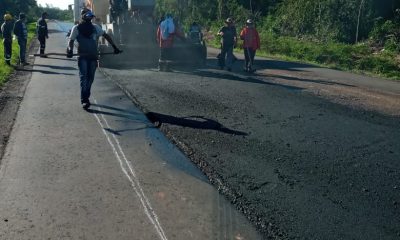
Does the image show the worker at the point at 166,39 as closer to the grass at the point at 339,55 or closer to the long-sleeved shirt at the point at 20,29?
the long-sleeved shirt at the point at 20,29

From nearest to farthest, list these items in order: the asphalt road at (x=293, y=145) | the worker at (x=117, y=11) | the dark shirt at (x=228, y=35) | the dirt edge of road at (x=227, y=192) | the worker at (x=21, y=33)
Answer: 1. the dirt edge of road at (x=227, y=192)
2. the asphalt road at (x=293, y=145)
3. the dark shirt at (x=228, y=35)
4. the worker at (x=21, y=33)
5. the worker at (x=117, y=11)

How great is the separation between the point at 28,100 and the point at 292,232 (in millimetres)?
7431

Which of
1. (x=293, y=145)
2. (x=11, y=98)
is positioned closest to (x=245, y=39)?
(x=11, y=98)

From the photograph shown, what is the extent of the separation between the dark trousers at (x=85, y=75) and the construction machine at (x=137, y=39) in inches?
264

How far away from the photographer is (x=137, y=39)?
16688 mm

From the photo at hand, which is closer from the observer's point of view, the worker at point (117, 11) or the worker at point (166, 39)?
the worker at point (166, 39)

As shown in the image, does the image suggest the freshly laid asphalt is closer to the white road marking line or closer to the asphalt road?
the white road marking line

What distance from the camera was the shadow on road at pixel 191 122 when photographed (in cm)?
724

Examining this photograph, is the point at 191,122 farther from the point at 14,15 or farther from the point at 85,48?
the point at 14,15

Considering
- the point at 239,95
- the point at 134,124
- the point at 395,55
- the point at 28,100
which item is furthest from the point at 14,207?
the point at 395,55

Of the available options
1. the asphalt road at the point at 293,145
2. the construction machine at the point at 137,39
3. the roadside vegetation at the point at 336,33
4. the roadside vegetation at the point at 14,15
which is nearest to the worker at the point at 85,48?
the asphalt road at the point at 293,145

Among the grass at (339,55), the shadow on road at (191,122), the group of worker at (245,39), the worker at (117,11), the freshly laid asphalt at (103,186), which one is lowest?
the freshly laid asphalt at (103,186)

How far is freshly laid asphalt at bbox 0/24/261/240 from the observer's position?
151 inches

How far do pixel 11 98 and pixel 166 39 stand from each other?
19.9 ft
